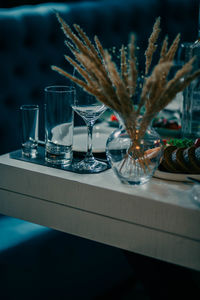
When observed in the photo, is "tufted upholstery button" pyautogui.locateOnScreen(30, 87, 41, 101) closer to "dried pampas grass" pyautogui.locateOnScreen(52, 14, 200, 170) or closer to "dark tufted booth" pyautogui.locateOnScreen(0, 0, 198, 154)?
"dark tufted booth" pyautogui.locateOnScreen(0, 0, 198, 154)

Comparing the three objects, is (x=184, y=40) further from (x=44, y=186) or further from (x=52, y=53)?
(x=44, y=186)

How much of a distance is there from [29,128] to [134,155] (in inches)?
13.9

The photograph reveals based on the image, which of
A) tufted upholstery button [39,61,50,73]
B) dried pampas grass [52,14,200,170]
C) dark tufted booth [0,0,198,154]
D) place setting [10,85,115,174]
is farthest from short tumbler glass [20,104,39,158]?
tufted upholstery button [39,61,50,73]

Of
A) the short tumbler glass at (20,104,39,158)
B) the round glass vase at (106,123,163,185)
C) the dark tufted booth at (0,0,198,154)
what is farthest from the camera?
the dark tufted booth at (0,0,198,154)

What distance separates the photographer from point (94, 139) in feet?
4.37

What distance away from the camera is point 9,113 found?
6.13ft

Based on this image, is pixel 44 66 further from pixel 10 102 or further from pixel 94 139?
pixel 94 139

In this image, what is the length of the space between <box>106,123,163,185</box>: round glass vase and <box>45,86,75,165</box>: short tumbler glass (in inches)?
6.8

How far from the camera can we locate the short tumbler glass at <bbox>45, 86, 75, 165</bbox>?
Answer: 42.2 inches

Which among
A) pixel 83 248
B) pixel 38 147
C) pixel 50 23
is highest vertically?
pixel 50 23

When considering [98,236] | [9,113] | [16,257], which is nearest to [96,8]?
[9,113]

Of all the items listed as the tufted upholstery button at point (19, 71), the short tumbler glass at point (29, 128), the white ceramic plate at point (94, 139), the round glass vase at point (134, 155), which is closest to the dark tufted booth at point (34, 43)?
the tufted upholstery button at point (19, 71)

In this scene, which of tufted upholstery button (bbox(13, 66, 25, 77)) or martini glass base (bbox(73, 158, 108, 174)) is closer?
martini glass base (bbox(73, 158, 108, 174))

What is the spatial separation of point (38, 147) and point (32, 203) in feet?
0.75
